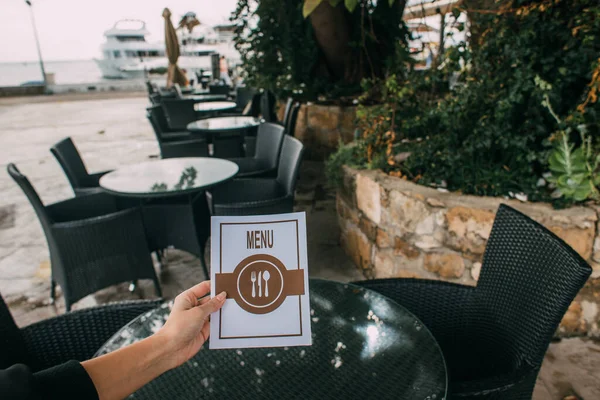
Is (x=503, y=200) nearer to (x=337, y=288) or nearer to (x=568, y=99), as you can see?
(x=568, y=99)

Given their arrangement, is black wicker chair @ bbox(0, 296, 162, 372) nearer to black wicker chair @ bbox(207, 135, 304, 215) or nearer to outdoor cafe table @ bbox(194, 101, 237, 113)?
black wicker chair @ bbox(207, 135, 304, 215)

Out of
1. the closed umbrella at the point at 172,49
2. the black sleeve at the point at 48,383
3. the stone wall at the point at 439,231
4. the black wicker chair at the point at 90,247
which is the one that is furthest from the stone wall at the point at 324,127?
the closed umbrella at the point at 172,49

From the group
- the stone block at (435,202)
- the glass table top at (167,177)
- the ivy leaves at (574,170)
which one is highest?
the ivy leaves at (574,170)

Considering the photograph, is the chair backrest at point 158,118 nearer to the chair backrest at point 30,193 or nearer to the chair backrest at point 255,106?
the chair backrest at point 255,106

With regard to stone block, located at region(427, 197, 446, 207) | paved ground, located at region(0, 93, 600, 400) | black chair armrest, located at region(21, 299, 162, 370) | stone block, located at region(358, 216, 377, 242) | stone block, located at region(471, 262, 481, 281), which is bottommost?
paved ground, located at region(0, 93, 600, 400)

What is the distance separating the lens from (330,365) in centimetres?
107

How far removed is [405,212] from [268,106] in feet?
12.5

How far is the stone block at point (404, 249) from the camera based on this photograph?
248 centimetres

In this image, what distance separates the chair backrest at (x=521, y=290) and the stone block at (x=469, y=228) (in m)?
0.84

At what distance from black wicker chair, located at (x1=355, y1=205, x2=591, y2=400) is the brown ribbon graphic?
47 centimetres

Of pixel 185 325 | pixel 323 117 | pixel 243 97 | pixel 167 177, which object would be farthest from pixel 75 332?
pixel 243 97

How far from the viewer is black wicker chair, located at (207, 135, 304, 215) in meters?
2.61

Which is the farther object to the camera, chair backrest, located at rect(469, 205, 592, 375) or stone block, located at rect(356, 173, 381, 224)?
stone block, located at rect(356, 173, 381, 224)

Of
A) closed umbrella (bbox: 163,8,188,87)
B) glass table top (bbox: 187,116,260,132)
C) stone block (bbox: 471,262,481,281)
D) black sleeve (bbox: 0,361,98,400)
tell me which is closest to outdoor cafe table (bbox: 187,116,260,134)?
glass table top (bbox: 187,116,260,132)
